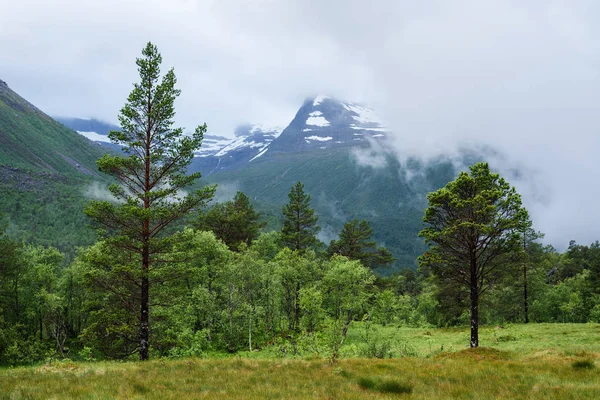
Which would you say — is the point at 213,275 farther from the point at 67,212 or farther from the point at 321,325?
the point at 67,212

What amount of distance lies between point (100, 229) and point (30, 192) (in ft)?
720

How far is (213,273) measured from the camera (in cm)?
3612

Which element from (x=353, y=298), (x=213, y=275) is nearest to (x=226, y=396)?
(x=353, y=298)

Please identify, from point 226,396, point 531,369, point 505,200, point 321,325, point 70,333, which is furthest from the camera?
point 70,333

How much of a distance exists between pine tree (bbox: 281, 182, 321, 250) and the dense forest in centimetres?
21

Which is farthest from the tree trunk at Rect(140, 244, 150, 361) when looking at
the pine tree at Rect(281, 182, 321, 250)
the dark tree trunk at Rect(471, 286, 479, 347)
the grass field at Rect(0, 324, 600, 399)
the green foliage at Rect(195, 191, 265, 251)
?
the pine tree at Rect(281, 182, 321, 250)

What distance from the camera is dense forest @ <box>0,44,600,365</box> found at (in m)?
18.9

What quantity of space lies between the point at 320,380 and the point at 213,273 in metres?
26.5

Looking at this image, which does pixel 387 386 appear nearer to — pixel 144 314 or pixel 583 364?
pixel 583 364

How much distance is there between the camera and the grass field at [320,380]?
31.4 feet

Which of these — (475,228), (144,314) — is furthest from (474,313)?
(144,314)

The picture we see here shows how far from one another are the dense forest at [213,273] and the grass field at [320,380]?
240 inches

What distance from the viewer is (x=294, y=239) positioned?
51.7 meters

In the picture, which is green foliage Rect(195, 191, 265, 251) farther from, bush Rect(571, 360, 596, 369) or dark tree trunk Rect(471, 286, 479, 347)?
bush Rect(571, 360, 596, 369)
